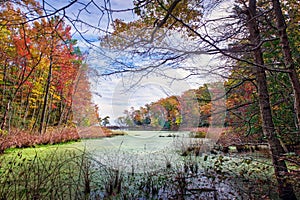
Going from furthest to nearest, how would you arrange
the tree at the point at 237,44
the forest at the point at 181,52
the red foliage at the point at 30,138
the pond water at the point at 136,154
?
the red foliage at the point at 30,138
the pond water at the point at 136,154
the tree at the point at 237,44
the forest at the point at 181,52

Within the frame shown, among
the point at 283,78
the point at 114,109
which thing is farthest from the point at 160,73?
the point at 283,78

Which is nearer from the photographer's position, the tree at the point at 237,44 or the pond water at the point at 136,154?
the tree at the point at 237,44

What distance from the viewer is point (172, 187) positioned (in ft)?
8.17

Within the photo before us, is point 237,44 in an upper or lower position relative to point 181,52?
upper

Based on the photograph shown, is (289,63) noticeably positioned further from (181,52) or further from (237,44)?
(181,52)

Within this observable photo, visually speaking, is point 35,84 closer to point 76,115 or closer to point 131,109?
point 76,115

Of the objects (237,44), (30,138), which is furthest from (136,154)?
(30,138)

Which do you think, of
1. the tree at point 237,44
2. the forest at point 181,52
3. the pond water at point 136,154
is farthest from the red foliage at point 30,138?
the tree at point 237,44

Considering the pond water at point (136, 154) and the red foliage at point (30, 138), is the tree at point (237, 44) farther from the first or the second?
the red foliage at point (30, 138)

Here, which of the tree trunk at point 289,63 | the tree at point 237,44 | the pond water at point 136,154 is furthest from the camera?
the pond water at point 136,154

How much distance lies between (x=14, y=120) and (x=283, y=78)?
990 centimetres

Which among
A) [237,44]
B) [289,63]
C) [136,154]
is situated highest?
[237,44]

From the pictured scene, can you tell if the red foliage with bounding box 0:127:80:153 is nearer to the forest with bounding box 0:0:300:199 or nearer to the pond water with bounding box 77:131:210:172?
the pond water with bounding box 77:131:210:172

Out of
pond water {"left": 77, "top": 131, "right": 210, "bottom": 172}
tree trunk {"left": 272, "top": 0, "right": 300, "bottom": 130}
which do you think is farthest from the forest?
pond water {"left": 77, "top": 131, "right": 210, "bottom": 172}
